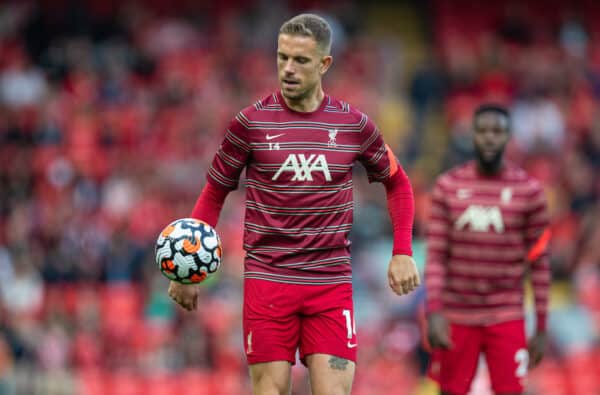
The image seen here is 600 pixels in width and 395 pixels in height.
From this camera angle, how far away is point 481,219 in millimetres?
7859

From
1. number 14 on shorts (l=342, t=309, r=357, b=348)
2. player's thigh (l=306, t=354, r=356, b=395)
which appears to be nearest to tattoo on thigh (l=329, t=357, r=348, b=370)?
player's thigh (l=306, t=354, r=356, b=395)

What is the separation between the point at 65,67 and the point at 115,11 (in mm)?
1728

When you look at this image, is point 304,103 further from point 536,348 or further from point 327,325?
point 536,348

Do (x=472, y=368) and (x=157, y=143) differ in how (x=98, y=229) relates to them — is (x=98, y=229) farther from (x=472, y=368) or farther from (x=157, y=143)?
(x=472, y=368)

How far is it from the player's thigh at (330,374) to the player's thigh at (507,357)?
2.00 meters

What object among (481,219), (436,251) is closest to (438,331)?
(436,251)

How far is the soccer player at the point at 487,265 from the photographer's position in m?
7.79

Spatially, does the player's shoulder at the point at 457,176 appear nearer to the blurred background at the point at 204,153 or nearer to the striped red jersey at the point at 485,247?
the striped red jersey at the point at 485,247

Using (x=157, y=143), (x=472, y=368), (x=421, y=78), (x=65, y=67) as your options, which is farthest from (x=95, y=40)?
(x=472, y=368)

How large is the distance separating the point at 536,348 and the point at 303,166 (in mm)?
2718

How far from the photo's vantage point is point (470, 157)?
50.2ft

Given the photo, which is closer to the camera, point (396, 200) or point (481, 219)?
point (396, 200)

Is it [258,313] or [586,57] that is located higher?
[586,57]

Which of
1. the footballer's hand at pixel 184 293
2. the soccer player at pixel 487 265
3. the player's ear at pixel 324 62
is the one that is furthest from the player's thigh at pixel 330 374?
the soccer player at pixel 487 265
